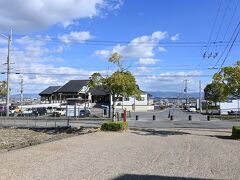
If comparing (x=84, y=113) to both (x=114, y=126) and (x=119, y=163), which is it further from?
(x=119, y=163)

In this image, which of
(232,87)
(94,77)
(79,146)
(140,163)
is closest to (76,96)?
(94,77)

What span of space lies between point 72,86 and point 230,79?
232ft

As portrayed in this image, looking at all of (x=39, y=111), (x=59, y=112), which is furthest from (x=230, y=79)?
→ (x=39, y=111)

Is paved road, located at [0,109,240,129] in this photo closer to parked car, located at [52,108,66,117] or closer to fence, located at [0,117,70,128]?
fence, located at [0,117,70,128]

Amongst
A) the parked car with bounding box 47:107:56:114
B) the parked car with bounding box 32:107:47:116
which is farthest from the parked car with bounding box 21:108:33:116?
the parked car with bounding box 47:107:56:114

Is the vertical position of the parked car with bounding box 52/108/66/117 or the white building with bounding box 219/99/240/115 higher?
the white building with bounding box 219/99/240/115

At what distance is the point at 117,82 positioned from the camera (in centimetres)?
3228

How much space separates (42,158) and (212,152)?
7.37 metres

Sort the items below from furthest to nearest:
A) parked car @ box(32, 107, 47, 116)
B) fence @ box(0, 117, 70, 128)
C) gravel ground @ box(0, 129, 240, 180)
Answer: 1. parked car @ box(32, 107, 47, 116)
2. fence @ box(0, 117, 70, 128)
3. gravel ground @ box(0, 129, 240, 180)

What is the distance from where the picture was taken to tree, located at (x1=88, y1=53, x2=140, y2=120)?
32.5 meters

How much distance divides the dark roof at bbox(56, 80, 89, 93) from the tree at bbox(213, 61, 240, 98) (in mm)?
66388

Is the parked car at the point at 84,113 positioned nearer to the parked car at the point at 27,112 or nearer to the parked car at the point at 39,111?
the parked car at the point at 39,111

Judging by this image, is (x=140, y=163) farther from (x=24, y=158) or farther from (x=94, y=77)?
(x=94, y=77)

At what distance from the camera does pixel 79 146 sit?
1916cm
